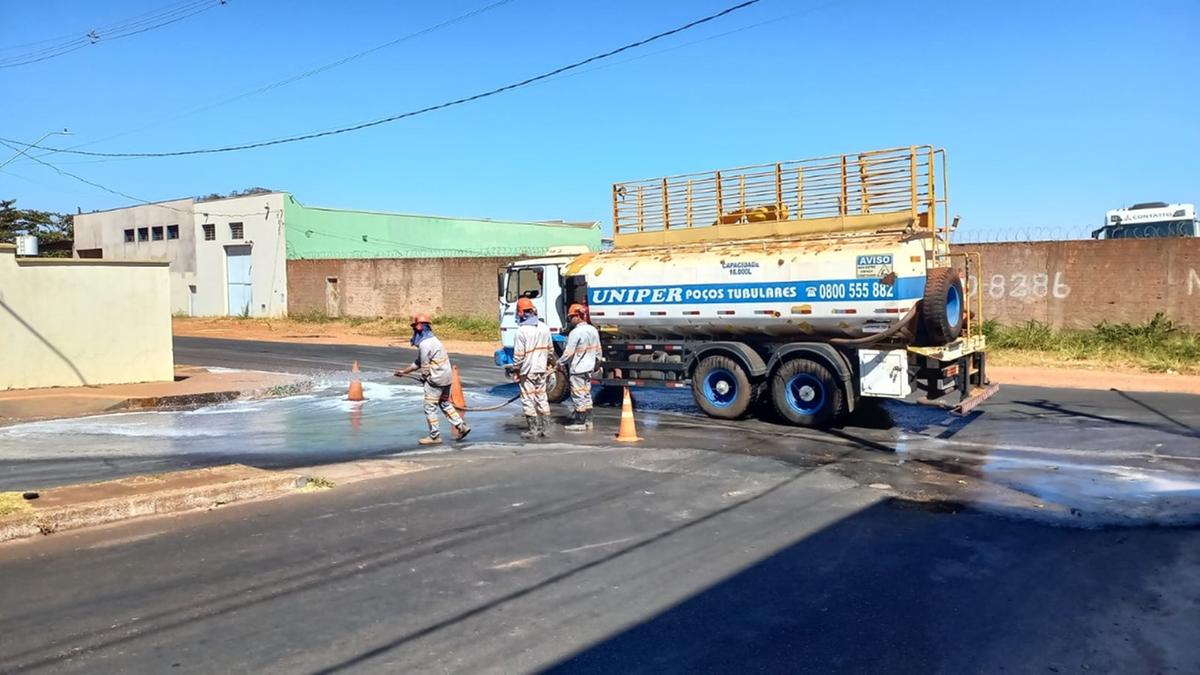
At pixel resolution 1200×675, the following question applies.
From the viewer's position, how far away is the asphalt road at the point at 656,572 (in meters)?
4.57

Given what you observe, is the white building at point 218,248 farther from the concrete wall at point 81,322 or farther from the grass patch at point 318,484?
the grass patch at point 318,484

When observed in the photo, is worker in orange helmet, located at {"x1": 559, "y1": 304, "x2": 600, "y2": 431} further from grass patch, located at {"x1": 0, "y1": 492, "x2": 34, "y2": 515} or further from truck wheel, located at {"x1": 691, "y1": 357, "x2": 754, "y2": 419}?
grass patch, located at {"x1": 0, "y1": 492, "x2": 34, "y2": 515}

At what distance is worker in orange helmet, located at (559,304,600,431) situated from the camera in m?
11.9

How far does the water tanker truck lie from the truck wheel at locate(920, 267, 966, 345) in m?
0.02

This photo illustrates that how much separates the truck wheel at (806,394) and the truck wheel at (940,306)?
1.40m

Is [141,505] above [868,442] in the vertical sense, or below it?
above

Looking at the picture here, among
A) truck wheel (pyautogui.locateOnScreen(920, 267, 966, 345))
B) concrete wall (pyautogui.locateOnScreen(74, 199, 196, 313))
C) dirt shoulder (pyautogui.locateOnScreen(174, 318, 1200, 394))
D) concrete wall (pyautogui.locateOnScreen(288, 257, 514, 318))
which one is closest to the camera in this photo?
truck wheel (pyautogui.locateOnScreen(920, 267, 966, 345))

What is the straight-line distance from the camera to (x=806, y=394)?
485 inches

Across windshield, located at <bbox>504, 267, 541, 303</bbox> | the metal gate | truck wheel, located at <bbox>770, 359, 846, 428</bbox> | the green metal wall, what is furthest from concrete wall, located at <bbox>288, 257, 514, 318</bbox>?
truck wheel, located at <bbox>770, 359, 846, 428</bbox>

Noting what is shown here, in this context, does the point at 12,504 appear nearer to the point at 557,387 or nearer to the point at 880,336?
the point at 557,387

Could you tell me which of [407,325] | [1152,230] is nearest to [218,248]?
[407,325]

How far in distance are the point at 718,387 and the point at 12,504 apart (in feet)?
28.9

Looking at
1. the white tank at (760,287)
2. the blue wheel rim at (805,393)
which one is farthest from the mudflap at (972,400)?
the blue wheel rim at (805,393)

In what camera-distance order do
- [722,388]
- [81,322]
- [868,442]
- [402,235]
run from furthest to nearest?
[402,235] < [81,322] < [722,388] < [868,442]
